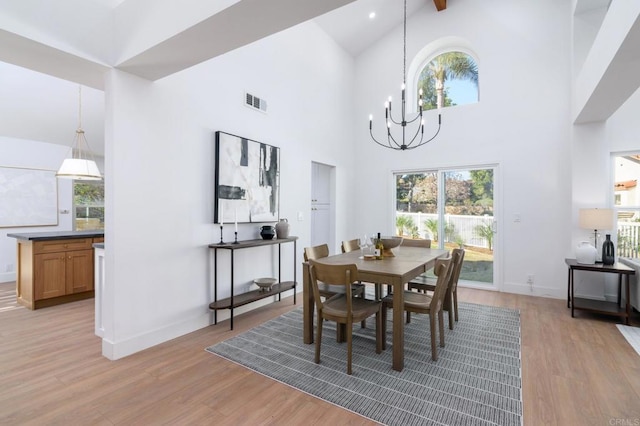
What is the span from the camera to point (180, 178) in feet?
10.6

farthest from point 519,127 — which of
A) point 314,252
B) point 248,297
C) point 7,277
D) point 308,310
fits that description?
point 7,277

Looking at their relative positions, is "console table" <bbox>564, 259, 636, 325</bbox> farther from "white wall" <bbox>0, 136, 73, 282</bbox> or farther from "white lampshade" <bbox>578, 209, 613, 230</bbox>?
"white wall" <bbox>0, 136, 73, 282</bbox>

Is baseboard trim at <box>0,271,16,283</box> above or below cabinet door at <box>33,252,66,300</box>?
below

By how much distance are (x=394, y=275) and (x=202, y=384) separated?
1.65m

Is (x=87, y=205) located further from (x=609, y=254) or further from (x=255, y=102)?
(x=609, y=254)

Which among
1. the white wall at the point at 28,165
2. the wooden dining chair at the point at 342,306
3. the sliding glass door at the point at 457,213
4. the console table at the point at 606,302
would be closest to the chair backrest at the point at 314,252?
the wooden dining chair at the point at 342,306

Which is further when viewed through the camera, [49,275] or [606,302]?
[49,275]

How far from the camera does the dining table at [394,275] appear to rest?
2.51m

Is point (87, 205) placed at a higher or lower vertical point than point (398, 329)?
higher

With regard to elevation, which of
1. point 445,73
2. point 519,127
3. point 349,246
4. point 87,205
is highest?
point 445,73

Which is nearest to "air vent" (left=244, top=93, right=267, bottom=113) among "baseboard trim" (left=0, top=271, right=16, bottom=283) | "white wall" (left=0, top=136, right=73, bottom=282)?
"white wall" (left=0, top=136, right=73, bottom=282)

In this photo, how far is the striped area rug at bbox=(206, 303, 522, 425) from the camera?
202cm

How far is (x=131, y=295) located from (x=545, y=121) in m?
5.73

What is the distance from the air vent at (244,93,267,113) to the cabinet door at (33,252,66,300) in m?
3.24
